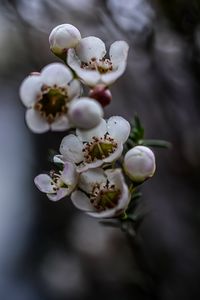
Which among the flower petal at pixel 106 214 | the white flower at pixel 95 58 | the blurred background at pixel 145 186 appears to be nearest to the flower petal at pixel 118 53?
the white flower at pixel 95 58

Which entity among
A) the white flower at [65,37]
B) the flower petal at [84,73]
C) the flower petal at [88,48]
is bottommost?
the flower petal at [84,73]

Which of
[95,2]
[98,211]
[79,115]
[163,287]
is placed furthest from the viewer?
[95,2]

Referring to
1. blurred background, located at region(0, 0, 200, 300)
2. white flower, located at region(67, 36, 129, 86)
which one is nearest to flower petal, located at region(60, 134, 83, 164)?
white flower, located at region(67, 36, 129, 86)

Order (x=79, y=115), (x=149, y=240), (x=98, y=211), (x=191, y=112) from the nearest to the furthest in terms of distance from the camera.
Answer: (x=79, y=115) → (x=98, y=211) → (x=191, y=112) → (x=149, y=240)

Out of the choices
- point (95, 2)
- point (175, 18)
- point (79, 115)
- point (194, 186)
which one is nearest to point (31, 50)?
point (95, 2)

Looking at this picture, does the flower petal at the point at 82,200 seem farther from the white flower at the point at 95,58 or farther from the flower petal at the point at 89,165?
the white flower at the point at 95,58

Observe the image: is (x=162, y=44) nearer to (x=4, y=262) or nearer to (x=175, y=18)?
(x=175, y=18)
